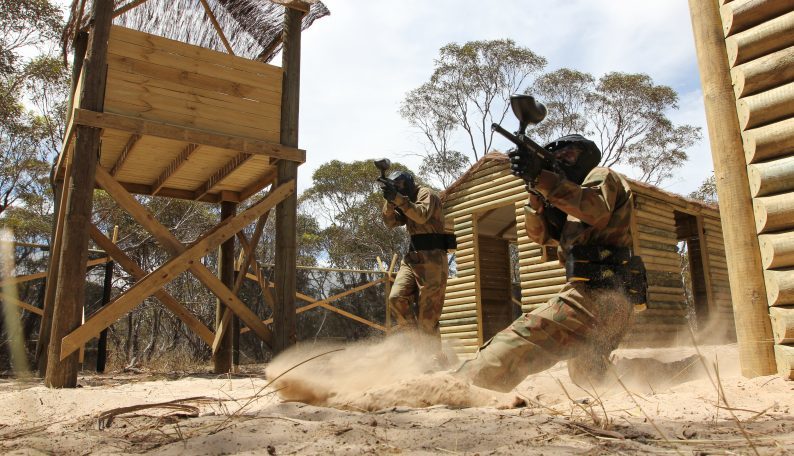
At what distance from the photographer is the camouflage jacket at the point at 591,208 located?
127 inches

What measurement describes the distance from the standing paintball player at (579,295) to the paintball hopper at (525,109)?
0.73 ft

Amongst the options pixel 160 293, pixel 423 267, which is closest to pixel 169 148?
pixel 160 293

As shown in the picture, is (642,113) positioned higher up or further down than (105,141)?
higher up

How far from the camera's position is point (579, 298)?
3.31m

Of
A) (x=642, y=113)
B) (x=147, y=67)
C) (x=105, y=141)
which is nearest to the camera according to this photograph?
(x=147, y=67)

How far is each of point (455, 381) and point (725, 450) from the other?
155 cm

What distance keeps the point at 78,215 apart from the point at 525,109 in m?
4.06

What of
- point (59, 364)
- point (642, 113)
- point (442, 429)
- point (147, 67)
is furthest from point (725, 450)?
point (642, 113)

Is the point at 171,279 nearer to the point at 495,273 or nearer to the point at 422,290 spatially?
the point at 422,290

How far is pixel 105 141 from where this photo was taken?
5.96 meters

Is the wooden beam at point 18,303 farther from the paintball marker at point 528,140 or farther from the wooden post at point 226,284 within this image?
the paintball marker at point 528,140

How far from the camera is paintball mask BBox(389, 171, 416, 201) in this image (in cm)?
649

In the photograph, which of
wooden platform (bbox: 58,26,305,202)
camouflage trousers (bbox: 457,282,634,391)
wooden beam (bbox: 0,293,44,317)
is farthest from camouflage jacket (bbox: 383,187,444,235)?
wooden beam (bbox: 0,293,44,317)

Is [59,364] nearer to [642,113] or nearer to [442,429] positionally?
[442,429]
